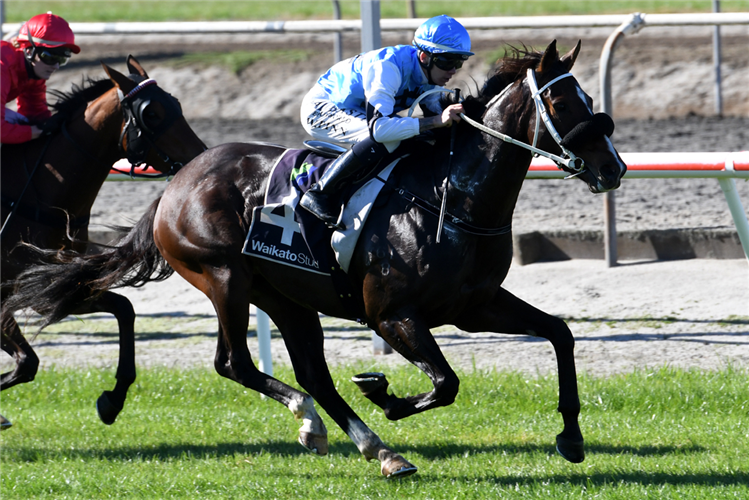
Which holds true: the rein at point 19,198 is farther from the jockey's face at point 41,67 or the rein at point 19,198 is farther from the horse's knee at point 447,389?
the horse's knee at point 447,389

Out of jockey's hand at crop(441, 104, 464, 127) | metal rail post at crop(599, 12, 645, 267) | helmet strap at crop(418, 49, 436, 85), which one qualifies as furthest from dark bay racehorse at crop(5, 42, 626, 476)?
metal rail post at crop(599, 12, 645, 267)

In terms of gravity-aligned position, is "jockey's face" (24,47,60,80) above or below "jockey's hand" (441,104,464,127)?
above

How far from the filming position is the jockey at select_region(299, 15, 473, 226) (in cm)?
428

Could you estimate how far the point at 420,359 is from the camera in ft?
14.1

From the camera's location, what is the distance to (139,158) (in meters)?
5.48

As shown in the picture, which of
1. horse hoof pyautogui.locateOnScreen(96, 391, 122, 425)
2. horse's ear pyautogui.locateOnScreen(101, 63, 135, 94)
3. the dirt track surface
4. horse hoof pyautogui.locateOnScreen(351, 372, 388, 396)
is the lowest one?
the dirt track surface

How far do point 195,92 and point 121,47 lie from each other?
3273mm

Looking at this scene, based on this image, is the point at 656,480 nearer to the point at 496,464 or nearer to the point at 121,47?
the point at 496,464

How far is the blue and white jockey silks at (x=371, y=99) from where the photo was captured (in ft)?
14.0

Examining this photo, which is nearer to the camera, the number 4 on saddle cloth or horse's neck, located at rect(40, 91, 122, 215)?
the number 4 on saddle cloth

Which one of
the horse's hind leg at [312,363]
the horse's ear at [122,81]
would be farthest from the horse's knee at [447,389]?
the horse's ear at [122,81]

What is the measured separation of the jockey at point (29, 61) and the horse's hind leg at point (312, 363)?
67.3 inches

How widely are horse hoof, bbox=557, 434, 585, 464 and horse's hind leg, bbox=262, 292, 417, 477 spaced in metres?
0.78

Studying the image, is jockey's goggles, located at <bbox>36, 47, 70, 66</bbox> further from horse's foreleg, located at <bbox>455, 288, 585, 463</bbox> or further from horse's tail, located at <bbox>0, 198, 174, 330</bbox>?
horse's foreleg, located at <bbox>455, 288, 585, 463</bbox>
